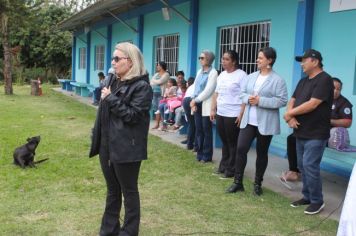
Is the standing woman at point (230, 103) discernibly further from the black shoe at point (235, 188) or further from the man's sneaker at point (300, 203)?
the man's sneaker at point (300, 203)

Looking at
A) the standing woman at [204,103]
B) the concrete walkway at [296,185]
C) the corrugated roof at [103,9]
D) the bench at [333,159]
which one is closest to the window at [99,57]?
the corrugated roof at [103,9]

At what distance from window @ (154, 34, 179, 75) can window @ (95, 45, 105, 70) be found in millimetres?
6897

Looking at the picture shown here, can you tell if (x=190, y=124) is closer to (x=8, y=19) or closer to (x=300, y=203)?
(x=300, y=203)

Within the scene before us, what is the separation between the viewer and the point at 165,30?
1366 centimetres

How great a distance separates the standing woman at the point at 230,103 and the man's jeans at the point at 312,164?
4.31 feet

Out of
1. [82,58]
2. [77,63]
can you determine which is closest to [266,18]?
[82,58]

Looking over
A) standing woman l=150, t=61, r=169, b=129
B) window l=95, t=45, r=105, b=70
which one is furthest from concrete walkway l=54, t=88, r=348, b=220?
window l=95, t=45, r=105, b=70

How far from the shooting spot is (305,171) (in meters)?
5.25

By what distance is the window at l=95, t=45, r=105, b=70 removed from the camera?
21.1 metres

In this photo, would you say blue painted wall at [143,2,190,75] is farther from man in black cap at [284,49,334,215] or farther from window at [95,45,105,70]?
man in black cap at [284,49,334,215]

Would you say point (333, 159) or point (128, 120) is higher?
point (128, 120)

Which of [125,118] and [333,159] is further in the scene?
[333,159]

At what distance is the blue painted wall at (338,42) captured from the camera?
7.06 meters

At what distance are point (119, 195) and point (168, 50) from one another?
32.5 feet
